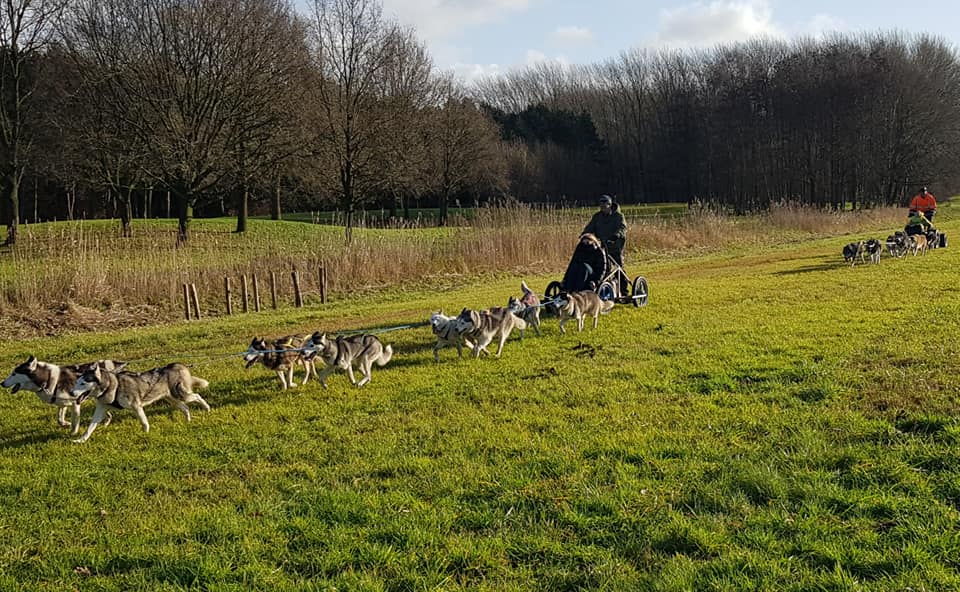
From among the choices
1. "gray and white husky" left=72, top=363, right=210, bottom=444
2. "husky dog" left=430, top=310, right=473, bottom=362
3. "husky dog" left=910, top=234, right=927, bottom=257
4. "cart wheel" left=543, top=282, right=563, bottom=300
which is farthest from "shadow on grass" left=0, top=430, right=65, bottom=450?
"husky dog" left=910, top=234, right=927, bottom=257

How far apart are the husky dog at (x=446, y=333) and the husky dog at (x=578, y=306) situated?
1.85 meters

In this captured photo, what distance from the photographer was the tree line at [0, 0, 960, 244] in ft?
89.1

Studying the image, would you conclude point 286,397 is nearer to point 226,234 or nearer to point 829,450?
point 829,450

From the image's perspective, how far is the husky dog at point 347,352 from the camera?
7.70 meters

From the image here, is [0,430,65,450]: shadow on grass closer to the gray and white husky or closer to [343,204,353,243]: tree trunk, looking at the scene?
the gray and white husky

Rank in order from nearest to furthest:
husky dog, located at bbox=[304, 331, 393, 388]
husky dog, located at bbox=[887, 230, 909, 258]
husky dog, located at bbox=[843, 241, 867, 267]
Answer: husky dog, located at bbox=[304, 331, 393, 388] < husky dog, located at bbox=[843, 241, 867, 267] < husky dog, located at bbox=[887, 230, 909, 258]

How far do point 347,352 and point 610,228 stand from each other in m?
6.57

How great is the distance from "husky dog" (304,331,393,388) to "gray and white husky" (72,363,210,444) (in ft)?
4.22

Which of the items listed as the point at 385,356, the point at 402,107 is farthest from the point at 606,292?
the point at 402,107

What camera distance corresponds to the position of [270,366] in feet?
25.7

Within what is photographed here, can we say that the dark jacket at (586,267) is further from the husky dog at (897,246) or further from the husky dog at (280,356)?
the husky dog at (897,246)

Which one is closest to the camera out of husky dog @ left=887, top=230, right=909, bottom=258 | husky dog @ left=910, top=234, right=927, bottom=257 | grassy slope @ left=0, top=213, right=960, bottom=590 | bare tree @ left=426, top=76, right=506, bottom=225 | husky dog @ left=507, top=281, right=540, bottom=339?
grassy slope @ left=0, top=213, right=960, bottom=590

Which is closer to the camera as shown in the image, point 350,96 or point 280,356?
point 280,356

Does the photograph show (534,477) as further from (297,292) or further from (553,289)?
(297,292)
